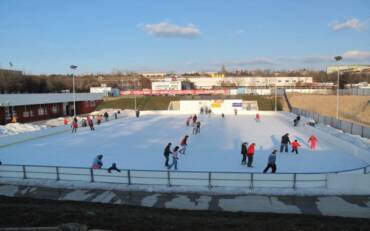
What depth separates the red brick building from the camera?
3147 centimetres

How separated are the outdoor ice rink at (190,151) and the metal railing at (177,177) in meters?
2.49

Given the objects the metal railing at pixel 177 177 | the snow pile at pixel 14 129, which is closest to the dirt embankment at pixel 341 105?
the metal railing at pixel 177 177

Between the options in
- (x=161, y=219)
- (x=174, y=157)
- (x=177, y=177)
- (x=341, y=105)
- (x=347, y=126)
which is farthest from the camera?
(x=341, y=105)

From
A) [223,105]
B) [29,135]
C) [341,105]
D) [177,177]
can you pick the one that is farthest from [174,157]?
[341,105]

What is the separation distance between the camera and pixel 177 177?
32.5 feet

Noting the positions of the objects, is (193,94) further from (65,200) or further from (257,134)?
(65,200)

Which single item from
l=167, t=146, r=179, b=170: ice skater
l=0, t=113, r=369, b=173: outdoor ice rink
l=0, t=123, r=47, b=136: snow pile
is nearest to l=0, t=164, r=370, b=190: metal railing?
l=167, t=146, r=179, b=170: ice skater

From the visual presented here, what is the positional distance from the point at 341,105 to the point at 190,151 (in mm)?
35812

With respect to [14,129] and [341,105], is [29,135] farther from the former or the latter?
[341,105]

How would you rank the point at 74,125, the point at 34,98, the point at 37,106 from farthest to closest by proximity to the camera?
1. the point at 37,106
2. the point at 34,98
3. the point at 74,125

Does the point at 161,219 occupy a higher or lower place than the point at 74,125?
lower

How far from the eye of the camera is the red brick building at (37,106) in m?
31.5

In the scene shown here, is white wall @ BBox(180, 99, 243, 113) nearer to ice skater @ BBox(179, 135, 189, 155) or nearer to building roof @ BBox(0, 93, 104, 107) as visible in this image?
building roof @ BBox(0, 93, 104, 107)

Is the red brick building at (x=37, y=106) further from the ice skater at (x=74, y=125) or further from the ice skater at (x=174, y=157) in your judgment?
the ice skater at (x=174, y=157)
